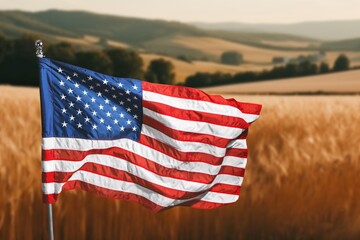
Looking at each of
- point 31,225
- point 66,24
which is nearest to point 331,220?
point 31,225

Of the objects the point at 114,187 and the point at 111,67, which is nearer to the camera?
the point at 114,187

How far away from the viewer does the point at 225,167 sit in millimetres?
4242

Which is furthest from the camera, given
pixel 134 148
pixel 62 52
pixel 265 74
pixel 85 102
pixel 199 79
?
pixel 265 74

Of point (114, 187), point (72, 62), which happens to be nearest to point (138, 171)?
point (114, 187)

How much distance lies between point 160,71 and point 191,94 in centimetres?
3668

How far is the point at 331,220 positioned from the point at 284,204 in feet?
1.56

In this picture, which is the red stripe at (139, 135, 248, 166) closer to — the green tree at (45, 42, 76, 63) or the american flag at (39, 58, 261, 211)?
the american flag at (39, 58, 261, 211)

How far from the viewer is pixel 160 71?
40562 millimetres

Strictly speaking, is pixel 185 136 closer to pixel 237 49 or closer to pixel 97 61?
pixel 97 61

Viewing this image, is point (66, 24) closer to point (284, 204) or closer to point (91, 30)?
point (91, 30)

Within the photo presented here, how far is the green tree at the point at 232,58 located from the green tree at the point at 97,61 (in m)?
23.0

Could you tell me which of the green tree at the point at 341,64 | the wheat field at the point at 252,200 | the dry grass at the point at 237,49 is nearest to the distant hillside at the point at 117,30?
the dry grass at the point at 237,49

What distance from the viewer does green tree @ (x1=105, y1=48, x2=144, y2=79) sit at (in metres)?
38.5

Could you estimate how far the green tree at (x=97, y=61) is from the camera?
119 feet
